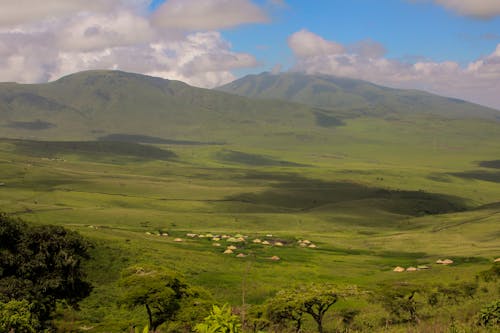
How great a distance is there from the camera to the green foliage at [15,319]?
31219 mm

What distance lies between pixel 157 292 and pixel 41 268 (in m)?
10.2

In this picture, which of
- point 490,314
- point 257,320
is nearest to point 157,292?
point 257,320

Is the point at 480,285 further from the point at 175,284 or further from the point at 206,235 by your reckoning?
the point at 206,235

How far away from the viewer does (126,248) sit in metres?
77.5

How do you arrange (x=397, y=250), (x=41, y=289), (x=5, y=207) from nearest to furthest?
(x=41, y=289) → (x=397, y=250) → (x=5, y=207)

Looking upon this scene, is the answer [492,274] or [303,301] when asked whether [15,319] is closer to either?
[303,301]

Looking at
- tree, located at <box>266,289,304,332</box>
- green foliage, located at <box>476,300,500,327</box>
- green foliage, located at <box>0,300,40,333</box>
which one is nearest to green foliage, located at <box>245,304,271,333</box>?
tree, located at <box>266,289,304,332</box>

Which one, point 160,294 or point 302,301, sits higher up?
point 302,301

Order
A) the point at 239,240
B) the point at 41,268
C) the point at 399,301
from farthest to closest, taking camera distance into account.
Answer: the point at 239,240 → the point at 399,301 → the point at 41,268

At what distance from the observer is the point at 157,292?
140 feet

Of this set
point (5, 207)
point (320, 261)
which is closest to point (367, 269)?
point (320, 261)

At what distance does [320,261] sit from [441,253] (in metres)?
32.2

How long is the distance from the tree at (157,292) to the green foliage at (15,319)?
940 cm

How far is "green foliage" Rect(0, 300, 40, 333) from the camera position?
31.2 meters
